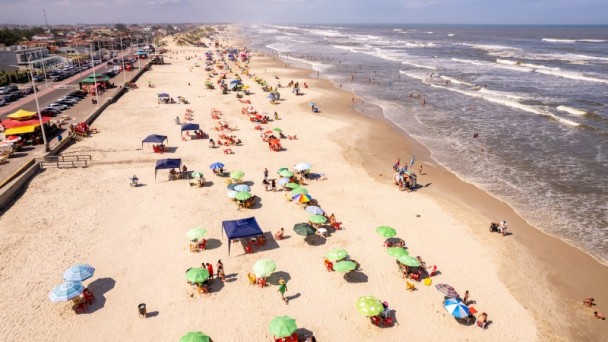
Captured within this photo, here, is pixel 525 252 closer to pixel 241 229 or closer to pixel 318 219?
pixel 318 219

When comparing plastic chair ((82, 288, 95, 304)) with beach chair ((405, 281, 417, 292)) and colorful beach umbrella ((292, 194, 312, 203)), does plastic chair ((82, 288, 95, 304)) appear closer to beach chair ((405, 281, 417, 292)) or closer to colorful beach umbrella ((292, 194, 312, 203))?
colorful beach umbrella ((292, 194, 312, 203))

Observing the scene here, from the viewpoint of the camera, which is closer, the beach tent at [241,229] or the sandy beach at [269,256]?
the sandy beach at [269,256]

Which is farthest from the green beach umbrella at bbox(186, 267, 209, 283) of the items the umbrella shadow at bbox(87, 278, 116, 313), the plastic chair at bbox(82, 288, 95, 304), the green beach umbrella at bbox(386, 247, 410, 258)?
the green beach umbrella at bbox(386, 247, 410, 258)

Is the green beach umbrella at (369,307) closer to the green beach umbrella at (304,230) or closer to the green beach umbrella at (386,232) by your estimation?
the green beach umbrella at (386,232)

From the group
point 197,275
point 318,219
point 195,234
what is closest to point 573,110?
point 318,219

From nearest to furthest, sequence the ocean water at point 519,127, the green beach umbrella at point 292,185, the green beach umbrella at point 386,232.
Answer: the green beach umbrella at point 386,232 → the green beach umbrella at point 292,185 → the ocean water at point 519,127

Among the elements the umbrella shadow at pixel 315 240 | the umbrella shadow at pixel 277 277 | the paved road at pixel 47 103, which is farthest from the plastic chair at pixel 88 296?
the paved road at pixel 47 103
